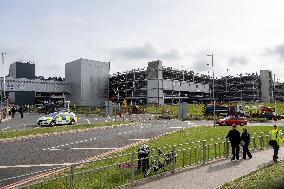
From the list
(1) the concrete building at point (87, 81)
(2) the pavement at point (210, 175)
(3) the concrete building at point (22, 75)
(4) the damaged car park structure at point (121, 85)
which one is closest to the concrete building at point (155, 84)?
(4) the damaged car park structure at point (121, 85)

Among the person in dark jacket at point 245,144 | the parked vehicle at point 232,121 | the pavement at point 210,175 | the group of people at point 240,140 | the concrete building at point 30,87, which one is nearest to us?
the pavement at point 210,175

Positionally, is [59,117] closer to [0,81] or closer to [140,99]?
[0,81]

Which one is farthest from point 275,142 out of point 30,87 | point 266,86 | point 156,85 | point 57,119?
point 266,86

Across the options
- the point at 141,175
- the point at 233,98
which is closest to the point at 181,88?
the point at 233,98

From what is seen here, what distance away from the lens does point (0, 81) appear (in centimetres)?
9181

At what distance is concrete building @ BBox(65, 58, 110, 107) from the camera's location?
107m

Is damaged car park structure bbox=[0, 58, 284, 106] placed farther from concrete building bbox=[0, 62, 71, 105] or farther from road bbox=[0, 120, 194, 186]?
road bbox=[0, 120, 194, 186]

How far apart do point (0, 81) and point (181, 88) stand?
190ft

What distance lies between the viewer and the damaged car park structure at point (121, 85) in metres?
102

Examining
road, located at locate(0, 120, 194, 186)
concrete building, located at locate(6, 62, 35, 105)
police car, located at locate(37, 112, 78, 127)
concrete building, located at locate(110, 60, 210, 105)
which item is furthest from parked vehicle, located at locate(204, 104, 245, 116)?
concrete building, located at locate(6, 62, 35, 105)

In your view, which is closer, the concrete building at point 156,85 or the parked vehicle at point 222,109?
the parked vehicle at point 222,109

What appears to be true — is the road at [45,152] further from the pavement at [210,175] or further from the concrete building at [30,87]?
the concrete building at [30,87]

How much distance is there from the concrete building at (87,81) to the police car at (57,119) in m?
72.4

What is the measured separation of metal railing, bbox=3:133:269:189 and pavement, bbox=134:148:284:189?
41 cm
